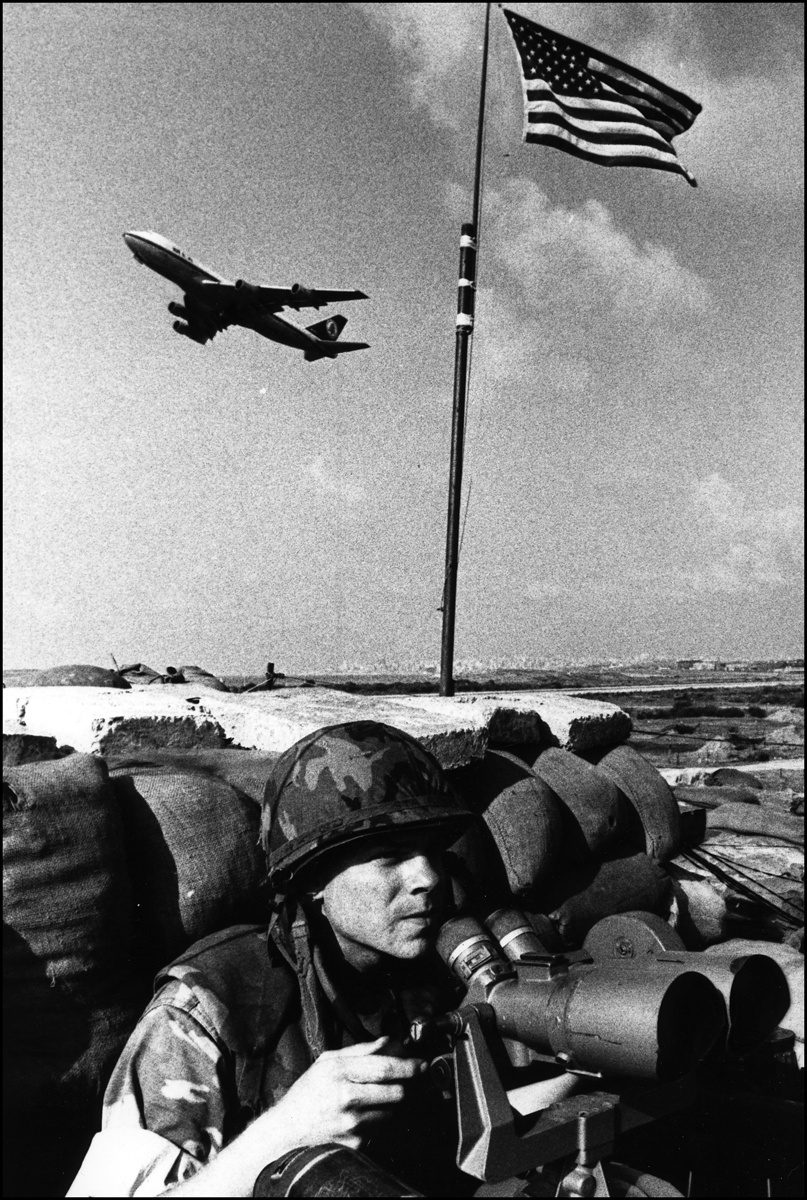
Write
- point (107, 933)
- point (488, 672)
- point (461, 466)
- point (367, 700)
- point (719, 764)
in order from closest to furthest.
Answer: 1. point (107, 933)
2. point (367, 700)
3. point (461, 466)
4. point (719, 764)
5. point (488, 672)

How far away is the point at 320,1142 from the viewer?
3.36 feet

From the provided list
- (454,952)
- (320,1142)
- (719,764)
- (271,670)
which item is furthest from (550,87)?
(719,764)

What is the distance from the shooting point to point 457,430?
14.6 feet

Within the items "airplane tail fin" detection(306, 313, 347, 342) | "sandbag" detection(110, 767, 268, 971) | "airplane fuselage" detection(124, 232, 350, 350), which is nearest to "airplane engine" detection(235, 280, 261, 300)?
"airplane fuselage" detection(124, 232, 350, 350)

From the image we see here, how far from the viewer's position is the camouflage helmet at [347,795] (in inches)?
53.8

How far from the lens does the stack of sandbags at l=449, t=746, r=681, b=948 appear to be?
2730 millimetres

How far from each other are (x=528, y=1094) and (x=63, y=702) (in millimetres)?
1859

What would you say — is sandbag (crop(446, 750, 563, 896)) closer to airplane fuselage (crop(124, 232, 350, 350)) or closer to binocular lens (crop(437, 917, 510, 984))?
binocular lens (crop(437, 917, 510, 984))

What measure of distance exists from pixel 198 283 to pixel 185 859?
4354 millimetres

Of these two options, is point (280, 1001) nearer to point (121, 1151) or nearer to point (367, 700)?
point (121, 1151)

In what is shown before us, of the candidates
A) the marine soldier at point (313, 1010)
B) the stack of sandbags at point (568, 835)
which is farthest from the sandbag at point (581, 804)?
the marine soldier at point (313, 1010)

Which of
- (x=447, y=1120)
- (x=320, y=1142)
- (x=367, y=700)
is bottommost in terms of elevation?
(x=447, y=1120)

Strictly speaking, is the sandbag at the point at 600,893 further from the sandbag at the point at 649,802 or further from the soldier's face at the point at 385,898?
the soldier's face at the point at 385,898

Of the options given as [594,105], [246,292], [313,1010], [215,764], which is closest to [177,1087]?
[313,1010]
